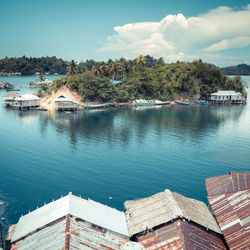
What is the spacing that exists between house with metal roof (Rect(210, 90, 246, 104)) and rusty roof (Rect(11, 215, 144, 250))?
119m

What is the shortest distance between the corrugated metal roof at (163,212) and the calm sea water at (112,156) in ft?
20.3

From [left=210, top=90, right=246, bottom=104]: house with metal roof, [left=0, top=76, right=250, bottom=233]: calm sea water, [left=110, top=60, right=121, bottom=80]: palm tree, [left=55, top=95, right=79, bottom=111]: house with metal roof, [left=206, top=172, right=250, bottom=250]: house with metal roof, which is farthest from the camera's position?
[left=210, top=90, right=246, bottom=104]: house with metal roof

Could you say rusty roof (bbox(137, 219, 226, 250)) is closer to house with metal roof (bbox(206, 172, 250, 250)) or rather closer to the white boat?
house with metal roof (bbox(206, 172, 250, 250))

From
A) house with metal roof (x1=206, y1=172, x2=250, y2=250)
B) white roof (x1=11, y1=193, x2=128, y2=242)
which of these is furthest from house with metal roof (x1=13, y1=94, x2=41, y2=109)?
house with metal roof (x1=206, y1=172, x2=250, y2=250)

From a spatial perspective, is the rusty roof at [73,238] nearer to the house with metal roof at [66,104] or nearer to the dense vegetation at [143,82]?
the house with metal roof at [66,104]

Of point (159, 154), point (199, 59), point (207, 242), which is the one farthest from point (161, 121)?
point (199, 59)

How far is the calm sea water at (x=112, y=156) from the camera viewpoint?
3741 centimetres

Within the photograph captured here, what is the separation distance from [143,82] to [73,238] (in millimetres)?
108949

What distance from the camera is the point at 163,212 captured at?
82.5 ft

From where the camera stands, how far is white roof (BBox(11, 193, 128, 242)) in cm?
2278

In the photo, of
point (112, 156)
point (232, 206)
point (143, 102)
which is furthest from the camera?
point (143, 102)

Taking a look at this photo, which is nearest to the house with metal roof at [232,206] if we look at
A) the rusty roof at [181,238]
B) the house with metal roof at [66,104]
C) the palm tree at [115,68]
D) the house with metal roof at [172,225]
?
the house with metal roof at [172,225]

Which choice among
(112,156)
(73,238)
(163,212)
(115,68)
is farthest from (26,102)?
(73,238)

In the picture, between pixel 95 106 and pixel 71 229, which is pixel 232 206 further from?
pixel 95 106
